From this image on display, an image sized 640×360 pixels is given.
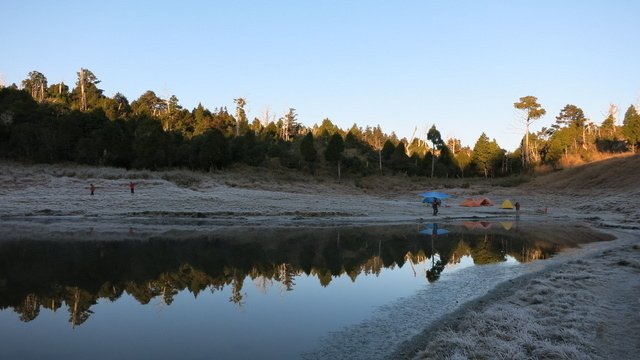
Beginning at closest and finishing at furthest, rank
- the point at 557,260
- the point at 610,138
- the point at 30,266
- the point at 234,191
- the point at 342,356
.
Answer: the point at 342,356 → the point at 30,266 → the point at 557,260 → the point at 234,191 → the point at 610,138

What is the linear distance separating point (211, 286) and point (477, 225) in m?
28.3

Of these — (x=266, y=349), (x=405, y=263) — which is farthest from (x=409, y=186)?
(x=266, y=349)

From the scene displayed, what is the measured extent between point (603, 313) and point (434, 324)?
12.3ft

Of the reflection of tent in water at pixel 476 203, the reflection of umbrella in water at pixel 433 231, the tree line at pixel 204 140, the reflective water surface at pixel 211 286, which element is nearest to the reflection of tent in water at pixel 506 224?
the reflection of umbrella in water at pixel 433 231

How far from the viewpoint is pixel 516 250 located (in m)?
23.8

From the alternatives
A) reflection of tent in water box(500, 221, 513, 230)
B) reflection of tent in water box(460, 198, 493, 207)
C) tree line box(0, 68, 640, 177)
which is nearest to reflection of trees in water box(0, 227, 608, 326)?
reflection of tent in water box(500, 221, 513, 230)

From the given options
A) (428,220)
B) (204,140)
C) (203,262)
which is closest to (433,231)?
(428,220)

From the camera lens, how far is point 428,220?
40938 mm

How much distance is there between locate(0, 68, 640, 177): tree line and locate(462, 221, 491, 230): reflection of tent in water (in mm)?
34932

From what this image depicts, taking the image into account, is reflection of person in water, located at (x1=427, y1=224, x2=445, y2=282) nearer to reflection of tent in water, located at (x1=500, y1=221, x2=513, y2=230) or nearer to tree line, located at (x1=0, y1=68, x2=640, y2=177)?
reflection of tent in water, located at (x1=500, y1=221, x2=513, y2=230)

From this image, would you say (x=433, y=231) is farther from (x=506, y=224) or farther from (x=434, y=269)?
(x=434, y=269)

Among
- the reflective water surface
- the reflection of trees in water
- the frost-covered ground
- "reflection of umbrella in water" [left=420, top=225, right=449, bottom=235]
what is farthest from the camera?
"reflection of umbrella in water" [left=420, top=225, right=449, bottom=235]

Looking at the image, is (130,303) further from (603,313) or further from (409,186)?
(409,186)

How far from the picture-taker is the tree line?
57.0 m
